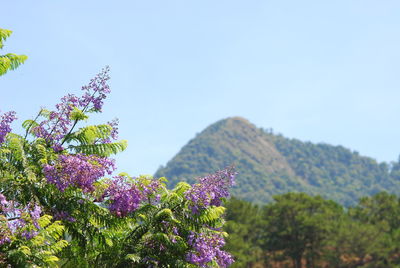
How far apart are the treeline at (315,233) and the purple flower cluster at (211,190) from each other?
151 feet

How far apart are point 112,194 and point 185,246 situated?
5.84 feet

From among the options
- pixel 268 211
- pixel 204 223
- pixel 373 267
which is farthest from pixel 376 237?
pixel 204 223

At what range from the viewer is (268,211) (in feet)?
228

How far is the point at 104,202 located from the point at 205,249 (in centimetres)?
222

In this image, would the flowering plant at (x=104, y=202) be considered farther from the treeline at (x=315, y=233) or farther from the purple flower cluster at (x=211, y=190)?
the treeline at (x=315, y=233)

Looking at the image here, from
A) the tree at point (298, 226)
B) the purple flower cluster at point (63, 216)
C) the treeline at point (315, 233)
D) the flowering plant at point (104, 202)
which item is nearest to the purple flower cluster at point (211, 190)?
the flowering plant at point (104, 202)

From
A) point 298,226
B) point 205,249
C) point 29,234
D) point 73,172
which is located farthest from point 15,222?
point 298,226

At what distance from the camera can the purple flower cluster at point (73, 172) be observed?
9.46 metres

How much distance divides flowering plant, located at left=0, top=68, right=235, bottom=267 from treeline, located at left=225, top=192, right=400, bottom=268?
150 feet

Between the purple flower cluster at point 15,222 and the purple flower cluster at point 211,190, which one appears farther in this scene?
the purple flower cluster at point 211,190

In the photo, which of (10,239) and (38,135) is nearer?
(10,239)

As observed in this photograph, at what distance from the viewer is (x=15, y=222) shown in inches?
328

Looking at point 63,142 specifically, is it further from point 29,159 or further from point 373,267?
point 373,267

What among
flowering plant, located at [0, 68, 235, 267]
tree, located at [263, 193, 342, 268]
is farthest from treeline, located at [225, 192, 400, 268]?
flowering plant, located at [0, 68, 235, 267]
